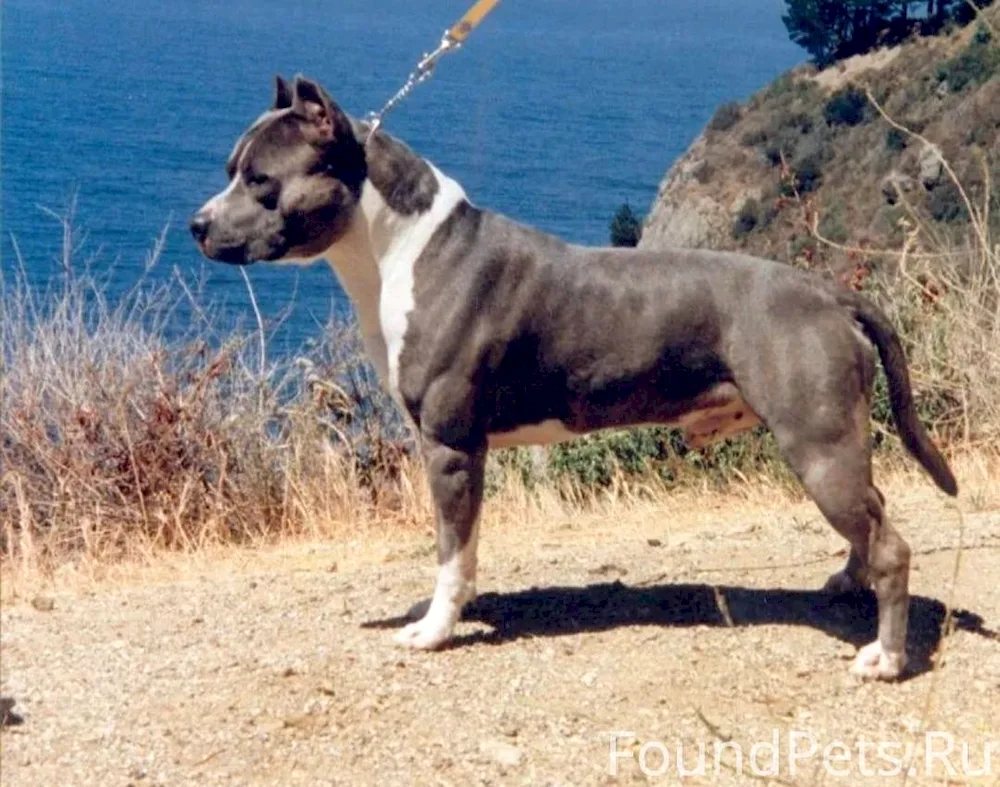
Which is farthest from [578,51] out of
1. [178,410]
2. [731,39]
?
[178,410]

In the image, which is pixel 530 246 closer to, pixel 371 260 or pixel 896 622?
pixel 371 260

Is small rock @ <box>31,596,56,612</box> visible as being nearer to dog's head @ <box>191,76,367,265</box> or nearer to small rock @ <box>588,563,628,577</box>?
dog's head @ <box>191,76,367,265</box>

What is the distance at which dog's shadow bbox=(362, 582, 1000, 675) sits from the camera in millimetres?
6332

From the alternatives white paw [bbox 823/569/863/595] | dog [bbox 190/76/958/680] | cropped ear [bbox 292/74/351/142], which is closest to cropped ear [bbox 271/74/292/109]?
dog [bbox 190/76/958/680]

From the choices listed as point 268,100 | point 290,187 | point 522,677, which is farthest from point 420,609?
point 268,100

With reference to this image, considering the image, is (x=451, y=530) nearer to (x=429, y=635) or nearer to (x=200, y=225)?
(x=429, y=635)

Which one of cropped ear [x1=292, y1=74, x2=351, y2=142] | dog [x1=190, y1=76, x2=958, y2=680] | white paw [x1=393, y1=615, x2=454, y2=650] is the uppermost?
cropped ear [x1=292, y1=74, x2=351, y2=142]

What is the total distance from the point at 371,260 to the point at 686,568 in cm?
203

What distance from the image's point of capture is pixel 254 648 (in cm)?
615

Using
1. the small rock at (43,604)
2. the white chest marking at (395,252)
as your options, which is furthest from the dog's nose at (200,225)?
the small rock at (43,604)

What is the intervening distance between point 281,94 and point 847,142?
56313 mm

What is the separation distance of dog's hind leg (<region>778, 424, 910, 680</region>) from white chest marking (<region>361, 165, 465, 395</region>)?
4.48 ft

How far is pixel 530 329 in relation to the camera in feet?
19.8

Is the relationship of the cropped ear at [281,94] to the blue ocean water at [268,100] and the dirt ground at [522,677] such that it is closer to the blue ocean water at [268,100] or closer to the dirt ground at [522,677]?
the blue ocean water at [268,100]
